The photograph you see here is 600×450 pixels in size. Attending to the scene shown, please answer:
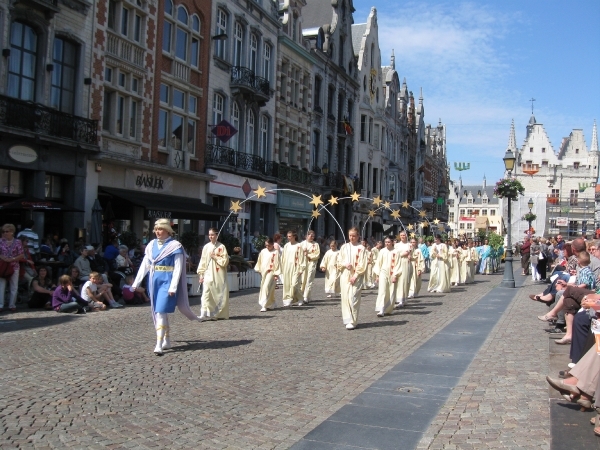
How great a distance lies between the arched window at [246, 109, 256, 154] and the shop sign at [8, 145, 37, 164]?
565 inches

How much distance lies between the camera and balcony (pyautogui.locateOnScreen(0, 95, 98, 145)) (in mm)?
18000

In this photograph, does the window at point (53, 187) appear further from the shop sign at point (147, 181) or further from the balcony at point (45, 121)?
the shop sign at point (147, 181)

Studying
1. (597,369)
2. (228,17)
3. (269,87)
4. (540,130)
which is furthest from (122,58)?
(540,130)

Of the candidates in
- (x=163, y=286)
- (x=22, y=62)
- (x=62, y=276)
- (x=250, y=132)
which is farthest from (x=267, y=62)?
(x=163, y=286)

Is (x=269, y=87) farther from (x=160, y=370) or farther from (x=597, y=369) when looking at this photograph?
(x=597, y=369)

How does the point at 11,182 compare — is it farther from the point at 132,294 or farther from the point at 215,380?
the point at 215,380

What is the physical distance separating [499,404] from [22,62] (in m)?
17.1

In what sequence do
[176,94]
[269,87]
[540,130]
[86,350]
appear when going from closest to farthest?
[86,350] < [176,94] < [269,87] < [540,130]

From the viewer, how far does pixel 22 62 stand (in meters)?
19.1

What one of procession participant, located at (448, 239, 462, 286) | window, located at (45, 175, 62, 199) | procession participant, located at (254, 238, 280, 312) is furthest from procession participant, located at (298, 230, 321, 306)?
procession participant, located at (448, 239, 462, 286)

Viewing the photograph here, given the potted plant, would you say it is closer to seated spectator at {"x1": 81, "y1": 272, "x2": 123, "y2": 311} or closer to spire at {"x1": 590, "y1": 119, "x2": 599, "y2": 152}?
seated spectator at {"x1": 81, "y1": 272, "x2": 123, "y2": 311}

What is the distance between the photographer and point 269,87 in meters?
32.9

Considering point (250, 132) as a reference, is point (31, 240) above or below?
below

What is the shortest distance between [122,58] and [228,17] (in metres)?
8.37
